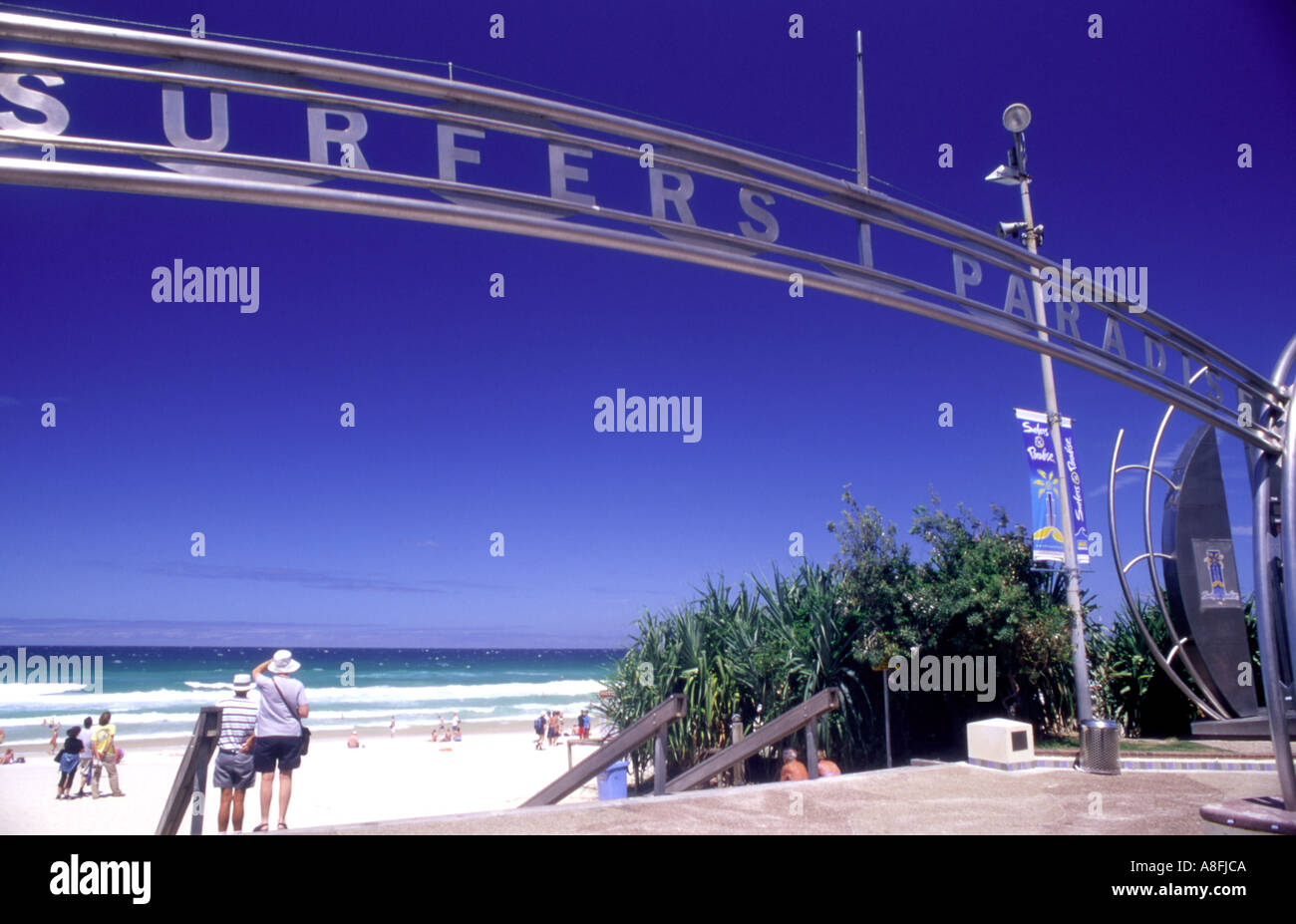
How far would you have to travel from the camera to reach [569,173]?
14.3 ft

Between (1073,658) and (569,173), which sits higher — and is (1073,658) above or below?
below

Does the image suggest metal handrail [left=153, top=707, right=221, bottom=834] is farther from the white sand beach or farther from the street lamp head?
the street lamp head

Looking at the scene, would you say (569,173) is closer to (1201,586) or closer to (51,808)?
(1201,586)

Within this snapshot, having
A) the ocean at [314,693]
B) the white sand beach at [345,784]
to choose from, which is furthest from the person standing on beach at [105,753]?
the ocean at [314,693]

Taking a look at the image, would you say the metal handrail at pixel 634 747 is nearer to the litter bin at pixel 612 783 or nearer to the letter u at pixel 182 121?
the litter bin at pixel 612 783

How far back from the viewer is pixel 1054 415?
462 inches

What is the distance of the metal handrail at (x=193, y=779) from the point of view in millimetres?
5289

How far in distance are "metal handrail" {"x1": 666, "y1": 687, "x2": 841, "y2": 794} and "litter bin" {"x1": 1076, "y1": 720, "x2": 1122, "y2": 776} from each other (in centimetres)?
277

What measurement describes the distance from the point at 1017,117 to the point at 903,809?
928 centimetres

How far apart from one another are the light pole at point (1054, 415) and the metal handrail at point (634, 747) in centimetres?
635

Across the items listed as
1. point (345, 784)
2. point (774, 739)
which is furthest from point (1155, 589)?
point (345, 784)
